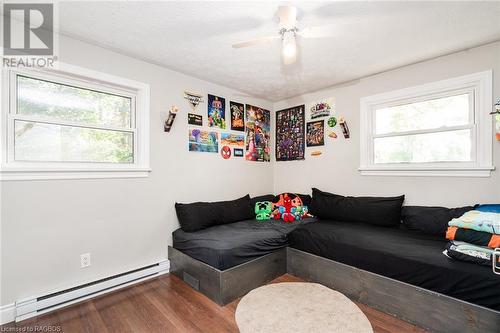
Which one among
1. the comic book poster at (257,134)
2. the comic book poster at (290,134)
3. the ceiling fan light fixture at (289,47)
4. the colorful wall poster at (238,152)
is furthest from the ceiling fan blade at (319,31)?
the colorful wall poster at (238,152)

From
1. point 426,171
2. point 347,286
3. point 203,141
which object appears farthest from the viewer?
point 203,141

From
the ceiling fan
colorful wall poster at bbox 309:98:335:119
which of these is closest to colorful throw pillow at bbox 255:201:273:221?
colorful wall poster at bbox 309:98:335:119

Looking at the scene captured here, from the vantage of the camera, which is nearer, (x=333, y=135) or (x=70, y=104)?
(x=70, y=104)

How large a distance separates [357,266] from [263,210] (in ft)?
5.02

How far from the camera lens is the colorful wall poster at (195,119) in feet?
9.90

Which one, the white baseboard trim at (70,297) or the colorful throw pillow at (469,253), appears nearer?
the colorful throw pillow at (469,253)

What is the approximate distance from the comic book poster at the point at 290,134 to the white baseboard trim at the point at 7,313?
3577mm

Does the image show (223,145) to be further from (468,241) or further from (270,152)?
(468,241)

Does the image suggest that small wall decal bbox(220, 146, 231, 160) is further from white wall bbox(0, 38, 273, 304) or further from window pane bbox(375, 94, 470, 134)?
window pane bbox(375, 94, 470, 134)

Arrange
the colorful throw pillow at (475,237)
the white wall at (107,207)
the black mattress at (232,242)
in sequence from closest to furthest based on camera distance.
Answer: the colorful throw pillow at (475,237) < the white wall at (107,207) < the black mattress at (232,242)

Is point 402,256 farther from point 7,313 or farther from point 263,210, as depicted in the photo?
point 7,313

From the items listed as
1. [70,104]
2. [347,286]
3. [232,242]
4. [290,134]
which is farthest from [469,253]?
[70,104]

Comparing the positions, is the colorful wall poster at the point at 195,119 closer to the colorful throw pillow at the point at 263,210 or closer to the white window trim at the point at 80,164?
the white window trim at the point at 80,164

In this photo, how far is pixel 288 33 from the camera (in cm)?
192
